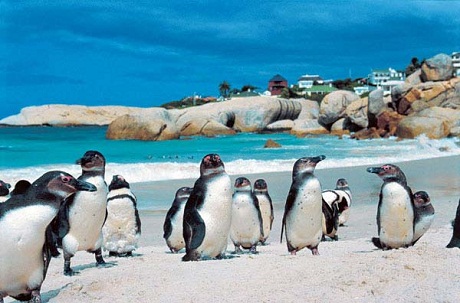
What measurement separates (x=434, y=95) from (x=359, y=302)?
50.5m

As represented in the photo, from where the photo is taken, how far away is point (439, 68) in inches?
2181

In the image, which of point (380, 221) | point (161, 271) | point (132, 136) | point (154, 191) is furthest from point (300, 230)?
point (132, 136)

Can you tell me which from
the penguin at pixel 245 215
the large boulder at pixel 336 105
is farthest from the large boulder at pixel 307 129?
the penguin at pixel 245 215

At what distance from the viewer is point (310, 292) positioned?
487cm

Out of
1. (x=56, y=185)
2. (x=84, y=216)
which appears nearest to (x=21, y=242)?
(x=56, y=185)

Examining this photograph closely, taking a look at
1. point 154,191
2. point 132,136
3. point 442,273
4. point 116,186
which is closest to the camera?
point 442,273

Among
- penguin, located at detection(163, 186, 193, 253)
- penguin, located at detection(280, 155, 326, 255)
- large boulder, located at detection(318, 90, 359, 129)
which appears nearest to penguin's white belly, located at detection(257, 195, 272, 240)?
penguin, located at detection(163, 186, 193, 253)

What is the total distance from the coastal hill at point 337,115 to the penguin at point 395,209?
39.3 metres

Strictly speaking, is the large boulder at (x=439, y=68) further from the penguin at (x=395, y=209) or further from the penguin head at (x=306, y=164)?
the penguin head at (x=306, y=164)

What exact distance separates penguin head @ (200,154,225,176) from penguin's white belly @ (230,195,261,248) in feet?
5.00

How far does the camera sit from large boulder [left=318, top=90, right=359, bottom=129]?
63.8 m

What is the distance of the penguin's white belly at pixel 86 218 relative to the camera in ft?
19.9

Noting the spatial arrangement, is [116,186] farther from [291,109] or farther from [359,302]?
[291,109]

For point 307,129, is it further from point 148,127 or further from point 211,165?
point 211,165
